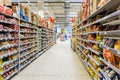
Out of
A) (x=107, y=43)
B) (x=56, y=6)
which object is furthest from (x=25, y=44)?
(x=56, y=6)

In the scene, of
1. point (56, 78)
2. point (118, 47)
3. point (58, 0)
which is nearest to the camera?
point (118, 47)

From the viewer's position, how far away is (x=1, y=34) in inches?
168

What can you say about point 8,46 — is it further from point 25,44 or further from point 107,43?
point 107,43

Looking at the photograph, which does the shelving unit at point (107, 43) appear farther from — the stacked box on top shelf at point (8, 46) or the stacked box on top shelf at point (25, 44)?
the stacked box on top shelf at point (25, 44)

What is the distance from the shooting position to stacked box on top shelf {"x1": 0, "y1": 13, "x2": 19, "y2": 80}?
4258mm

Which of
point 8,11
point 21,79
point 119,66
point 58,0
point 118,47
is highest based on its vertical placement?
point 58,0

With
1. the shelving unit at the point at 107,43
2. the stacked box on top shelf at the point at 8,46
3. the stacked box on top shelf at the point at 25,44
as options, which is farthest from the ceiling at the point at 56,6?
the shelving unit at the point at 107,43

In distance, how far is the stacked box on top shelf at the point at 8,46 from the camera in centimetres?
426

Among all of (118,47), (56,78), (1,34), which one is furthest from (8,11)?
(118,47)

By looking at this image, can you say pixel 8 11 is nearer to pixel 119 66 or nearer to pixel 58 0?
pixel 119 66

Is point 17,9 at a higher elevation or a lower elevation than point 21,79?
higher

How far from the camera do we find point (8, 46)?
462 centimetres

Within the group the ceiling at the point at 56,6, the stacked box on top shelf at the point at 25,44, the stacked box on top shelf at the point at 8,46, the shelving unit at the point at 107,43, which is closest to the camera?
the shelving unit at the point at 107,43

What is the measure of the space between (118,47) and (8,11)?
314 cm
